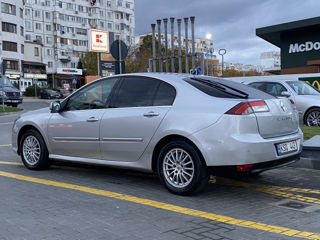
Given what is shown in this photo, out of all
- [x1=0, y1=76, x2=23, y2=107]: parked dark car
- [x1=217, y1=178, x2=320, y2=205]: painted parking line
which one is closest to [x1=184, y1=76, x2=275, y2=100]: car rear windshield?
[x1=217, y1=178, x2=320, y2=205]: painted parking line

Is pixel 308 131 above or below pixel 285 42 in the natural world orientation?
below

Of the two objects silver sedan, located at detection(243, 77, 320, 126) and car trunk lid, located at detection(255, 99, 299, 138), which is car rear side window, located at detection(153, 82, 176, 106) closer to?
car trunk lid, located at detection(255, 99, 299, 138)

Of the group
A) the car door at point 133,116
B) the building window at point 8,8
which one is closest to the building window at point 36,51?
the building window at point 8,8

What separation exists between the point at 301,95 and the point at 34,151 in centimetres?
820

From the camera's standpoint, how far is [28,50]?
71.1 m

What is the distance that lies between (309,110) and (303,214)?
804cm

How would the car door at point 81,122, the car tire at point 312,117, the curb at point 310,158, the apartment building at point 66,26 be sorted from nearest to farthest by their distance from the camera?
1. the car door at point 81,122
2. the curb at point 310,158
3. the car tire at point 312,117
4. the apartment building at point 66,26

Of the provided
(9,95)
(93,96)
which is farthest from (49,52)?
(93,96)

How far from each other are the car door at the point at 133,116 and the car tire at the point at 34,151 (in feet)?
4.70

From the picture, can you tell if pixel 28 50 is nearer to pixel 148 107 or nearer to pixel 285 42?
pixel 285 42

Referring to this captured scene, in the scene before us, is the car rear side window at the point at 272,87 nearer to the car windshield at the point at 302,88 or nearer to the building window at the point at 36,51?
the car windshield at the point at 302,88

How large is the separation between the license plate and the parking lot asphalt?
57cm

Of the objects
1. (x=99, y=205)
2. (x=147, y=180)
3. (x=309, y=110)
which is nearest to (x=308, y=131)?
(x=309, y=110)

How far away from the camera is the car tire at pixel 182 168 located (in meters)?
4.89
